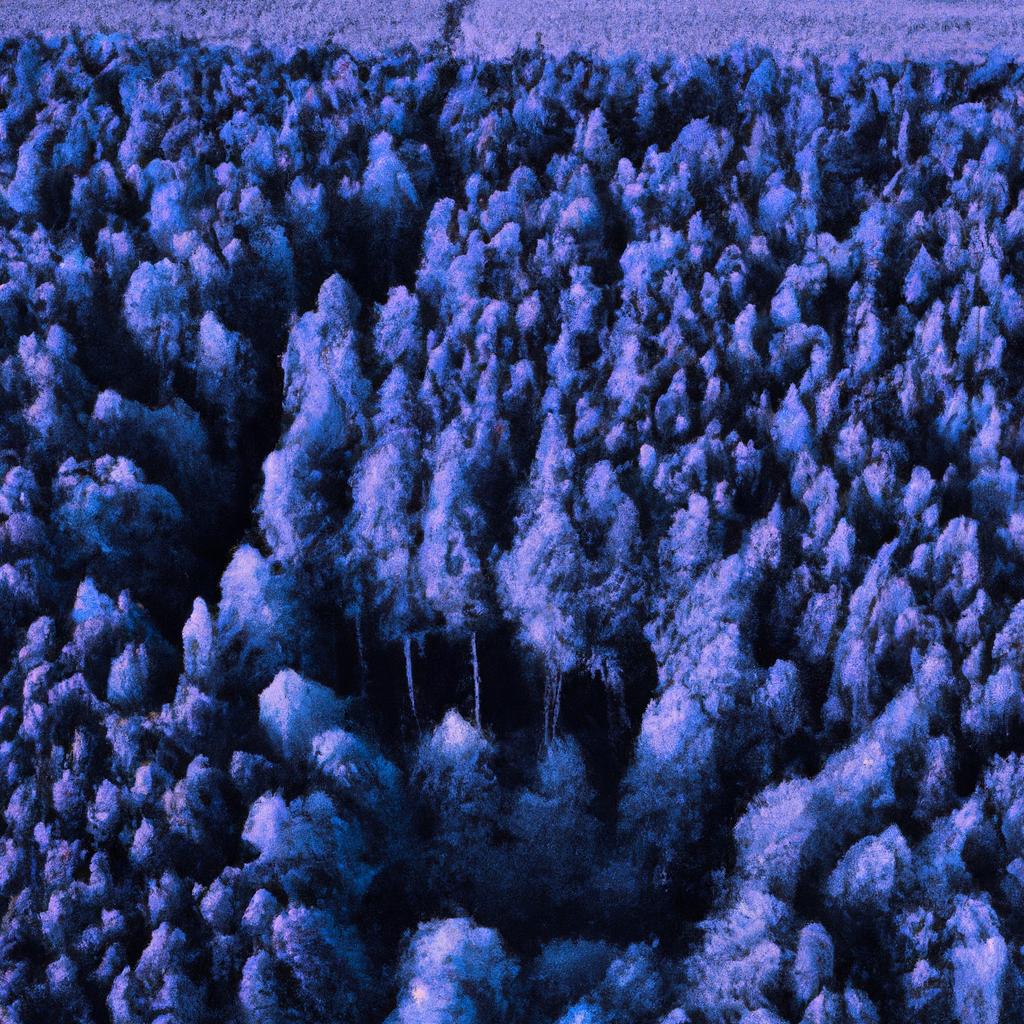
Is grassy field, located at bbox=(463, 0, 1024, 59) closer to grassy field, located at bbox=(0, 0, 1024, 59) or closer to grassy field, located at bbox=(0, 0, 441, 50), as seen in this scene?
grassy field, located at bbox=(0, 0, 1024, 59)

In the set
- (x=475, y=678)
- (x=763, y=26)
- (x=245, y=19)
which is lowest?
(x=475, y=678)

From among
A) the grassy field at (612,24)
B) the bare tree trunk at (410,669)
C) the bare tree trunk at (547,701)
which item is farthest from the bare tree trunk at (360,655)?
the grassy field at (612,24)

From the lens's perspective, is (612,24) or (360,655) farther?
(612,24)

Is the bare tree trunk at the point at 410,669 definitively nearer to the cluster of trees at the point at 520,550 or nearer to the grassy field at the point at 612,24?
the cluster of trees at the point at 520,550

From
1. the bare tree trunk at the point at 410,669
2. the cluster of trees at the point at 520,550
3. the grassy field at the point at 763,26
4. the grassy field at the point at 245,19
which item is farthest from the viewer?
the grassy field at the point at 245,19

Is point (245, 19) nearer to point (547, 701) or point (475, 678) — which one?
point (475, 678)

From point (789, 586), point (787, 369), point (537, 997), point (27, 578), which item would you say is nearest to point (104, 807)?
point (27, 578)

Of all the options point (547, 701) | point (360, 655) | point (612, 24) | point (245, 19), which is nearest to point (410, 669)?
point (360, 655)
